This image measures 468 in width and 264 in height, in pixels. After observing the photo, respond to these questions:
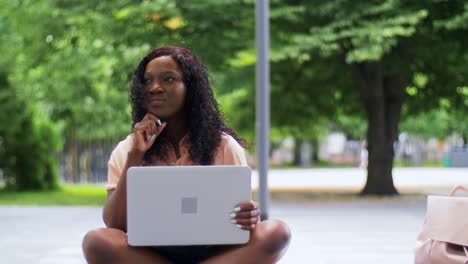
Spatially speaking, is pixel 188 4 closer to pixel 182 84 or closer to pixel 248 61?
pixel 248 61

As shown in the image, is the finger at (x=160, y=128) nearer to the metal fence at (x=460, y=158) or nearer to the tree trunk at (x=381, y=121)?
the tree trunk at (x=381, y=121)

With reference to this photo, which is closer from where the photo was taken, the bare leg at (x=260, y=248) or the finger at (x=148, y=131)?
the bare leg at (x=260, y=248)

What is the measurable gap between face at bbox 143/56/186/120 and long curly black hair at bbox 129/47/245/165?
39 mm

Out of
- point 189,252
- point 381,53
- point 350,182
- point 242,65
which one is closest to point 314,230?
point 381,53

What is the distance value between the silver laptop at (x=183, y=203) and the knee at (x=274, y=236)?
0.12 m

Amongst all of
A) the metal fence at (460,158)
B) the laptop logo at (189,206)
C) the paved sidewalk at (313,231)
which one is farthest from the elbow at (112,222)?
the metal fence at (460,158)

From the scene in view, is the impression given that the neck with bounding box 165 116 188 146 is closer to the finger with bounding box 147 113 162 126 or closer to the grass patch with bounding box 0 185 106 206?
the finger with bounding box 147 113 162 126

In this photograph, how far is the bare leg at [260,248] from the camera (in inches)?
140

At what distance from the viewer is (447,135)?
172 feet

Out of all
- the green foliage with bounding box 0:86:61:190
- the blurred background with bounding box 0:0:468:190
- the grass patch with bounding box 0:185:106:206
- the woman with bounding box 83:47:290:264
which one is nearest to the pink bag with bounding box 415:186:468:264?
the woman with bounding box 83:47:290:264

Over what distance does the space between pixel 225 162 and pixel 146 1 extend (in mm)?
12672

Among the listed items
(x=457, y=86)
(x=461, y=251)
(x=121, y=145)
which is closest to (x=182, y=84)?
(x=121, y=145)

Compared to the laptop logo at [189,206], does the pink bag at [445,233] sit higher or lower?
lower

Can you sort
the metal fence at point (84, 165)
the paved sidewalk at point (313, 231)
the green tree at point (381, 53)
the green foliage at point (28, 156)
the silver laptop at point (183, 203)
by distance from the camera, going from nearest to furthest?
the silver laptop at point (183, 203) → the paved sidewalk at point (313, 231) → the green tree at point (381, 53) → the green foliage at point (28, 156) → the metal fence at point (84, 165)
